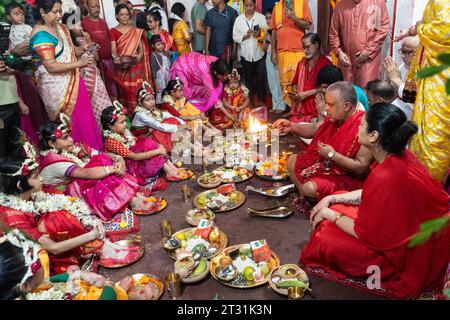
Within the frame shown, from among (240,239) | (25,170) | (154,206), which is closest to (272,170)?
(240,239)

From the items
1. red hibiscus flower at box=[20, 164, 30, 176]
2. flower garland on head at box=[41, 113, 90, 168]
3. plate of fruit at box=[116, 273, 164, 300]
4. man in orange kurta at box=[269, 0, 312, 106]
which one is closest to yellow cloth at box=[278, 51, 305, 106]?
man in orange kurta at box=[269, 0, 312, 106]

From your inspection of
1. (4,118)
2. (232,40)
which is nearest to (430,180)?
(4,118)

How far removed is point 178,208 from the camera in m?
3.99

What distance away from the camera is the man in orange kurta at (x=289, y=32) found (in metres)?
6.28

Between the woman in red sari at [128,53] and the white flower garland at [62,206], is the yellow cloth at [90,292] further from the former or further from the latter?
the woman in red sari at [128,53]

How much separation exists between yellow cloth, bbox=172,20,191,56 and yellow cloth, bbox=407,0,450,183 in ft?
14.9

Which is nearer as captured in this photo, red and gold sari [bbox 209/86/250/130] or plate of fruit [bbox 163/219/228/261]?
plate of fruit [bbox 163/219/228/261]

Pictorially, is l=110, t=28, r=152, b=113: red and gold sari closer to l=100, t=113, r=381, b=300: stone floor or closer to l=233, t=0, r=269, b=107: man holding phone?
l=233, t=0, r=269, b=107: man holding phone

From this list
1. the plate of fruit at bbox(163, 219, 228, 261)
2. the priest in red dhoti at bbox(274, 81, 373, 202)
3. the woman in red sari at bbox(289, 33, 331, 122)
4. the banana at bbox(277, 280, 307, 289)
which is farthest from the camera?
the woman in red sari at bbox(289, 33, 331, 122)

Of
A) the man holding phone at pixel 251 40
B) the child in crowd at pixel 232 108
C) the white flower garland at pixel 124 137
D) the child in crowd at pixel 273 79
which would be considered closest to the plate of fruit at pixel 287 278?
the white flower garland at pixel 124 137

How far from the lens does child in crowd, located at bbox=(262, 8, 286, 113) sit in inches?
280

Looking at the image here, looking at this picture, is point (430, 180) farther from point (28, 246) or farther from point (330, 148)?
point (28, 246)

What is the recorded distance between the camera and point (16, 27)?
4.87 meters

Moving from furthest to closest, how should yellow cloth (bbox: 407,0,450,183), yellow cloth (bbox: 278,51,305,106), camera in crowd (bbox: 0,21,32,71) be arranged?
yellow cloth (bbox: 278,51,305,106) → camera in crowd (bbox: 0,21,32,71) → yellow cloth (bbox: 407,0,450,183)
